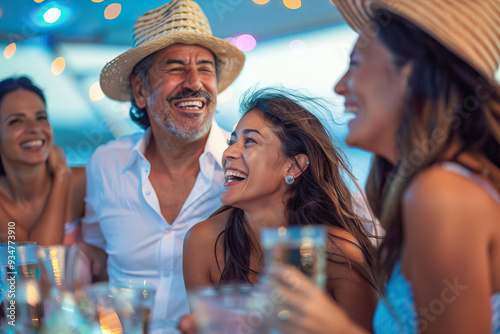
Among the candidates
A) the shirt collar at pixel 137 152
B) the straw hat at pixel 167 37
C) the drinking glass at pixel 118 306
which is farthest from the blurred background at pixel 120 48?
the drinking glass at pixel 118 306

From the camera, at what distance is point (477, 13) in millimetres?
981

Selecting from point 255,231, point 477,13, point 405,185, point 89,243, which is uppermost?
point 477,13

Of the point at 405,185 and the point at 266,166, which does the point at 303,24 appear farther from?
the point at 405,185

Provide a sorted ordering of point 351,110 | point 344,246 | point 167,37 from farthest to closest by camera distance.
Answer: point 167,37 → point 344,246 → point 351,110

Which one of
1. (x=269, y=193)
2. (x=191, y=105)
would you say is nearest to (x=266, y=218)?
(x=269, y=193)

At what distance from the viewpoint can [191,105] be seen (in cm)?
232

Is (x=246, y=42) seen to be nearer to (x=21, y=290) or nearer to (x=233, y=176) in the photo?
(x=233, y=176)

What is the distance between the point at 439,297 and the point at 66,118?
134 inches

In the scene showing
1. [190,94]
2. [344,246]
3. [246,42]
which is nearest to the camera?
[344,246]

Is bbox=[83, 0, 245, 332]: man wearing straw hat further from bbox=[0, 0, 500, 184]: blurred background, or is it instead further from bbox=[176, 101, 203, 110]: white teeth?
bbox=[0, 0, 500, 184]: blurred background

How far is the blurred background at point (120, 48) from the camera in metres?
3.45

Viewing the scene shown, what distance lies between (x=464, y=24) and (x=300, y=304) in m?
0.67

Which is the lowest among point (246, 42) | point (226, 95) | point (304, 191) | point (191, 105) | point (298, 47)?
point (304, 191)

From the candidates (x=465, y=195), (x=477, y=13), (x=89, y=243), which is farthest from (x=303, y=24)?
(x=465, y=195)
